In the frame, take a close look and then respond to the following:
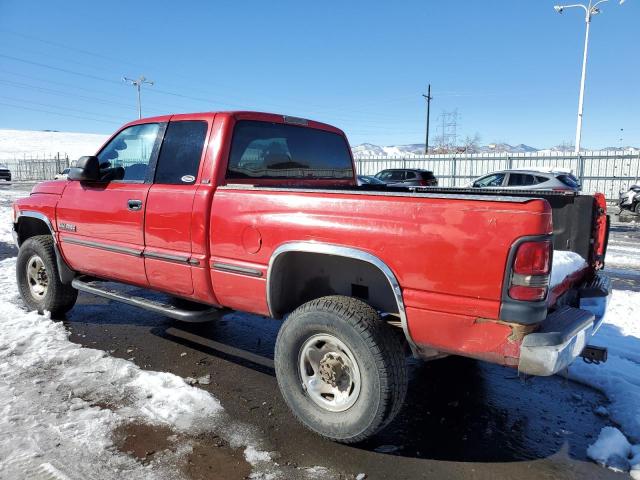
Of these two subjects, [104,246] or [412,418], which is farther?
[104,246]

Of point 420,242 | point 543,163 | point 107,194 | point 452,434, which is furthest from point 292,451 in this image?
point 543,163

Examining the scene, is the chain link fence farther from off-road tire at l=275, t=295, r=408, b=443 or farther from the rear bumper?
the rear bumper

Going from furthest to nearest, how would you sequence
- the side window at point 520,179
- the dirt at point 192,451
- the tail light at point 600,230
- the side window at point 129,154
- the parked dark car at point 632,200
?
the parked dark car at point 632,200, the side window at point 520,179, the side window at point 129,154, the tail light at point 600,230, the dirt at point 192,451

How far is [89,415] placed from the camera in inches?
124

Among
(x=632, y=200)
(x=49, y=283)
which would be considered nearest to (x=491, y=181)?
(x=632, y=200)

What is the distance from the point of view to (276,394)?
3.58m

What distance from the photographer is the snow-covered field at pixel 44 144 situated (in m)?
77.1

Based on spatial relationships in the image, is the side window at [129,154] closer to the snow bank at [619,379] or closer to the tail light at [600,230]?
the tail light at [600,230]

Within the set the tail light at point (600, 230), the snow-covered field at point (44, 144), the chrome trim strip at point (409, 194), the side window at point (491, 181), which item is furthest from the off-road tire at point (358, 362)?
the snow-covered field at point (44, 144)

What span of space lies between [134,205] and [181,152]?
1.92ft

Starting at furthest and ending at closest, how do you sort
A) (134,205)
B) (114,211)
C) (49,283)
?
(49,283) → (114,211) → (134,205)

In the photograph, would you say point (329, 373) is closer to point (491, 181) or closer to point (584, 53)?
point (491, 181)

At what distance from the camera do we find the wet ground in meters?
2.72

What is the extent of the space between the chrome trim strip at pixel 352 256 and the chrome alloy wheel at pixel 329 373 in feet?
1.25
